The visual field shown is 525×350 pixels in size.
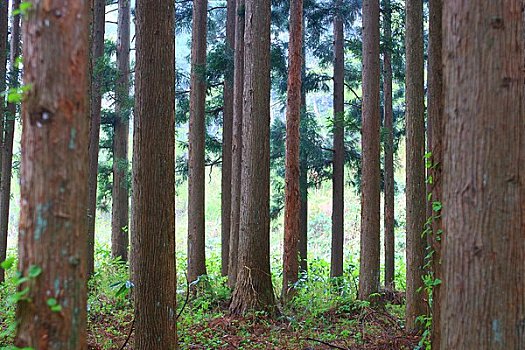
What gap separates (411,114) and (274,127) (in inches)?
463

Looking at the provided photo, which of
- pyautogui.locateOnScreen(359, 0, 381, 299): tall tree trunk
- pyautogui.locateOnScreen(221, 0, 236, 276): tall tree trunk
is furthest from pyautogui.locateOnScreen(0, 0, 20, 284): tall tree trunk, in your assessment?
pyautogui.locateOnScreen(359, 0, 381, 299): tall tree trunk

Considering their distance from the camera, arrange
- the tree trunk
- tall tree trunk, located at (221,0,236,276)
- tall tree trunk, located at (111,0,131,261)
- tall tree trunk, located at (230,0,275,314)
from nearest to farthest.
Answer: the tree trunk < tall tree trunk, located at (230,0,275,314) < tall tree trunk, located at (221,0,236,276) < tall tree trunk, located at (111,0,131,261)

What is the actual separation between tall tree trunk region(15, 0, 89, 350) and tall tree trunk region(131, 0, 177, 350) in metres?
3.02

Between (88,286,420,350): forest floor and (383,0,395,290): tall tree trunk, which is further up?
(383,0,395,290): tall tree trunk

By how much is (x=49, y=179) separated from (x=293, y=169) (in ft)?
34.6

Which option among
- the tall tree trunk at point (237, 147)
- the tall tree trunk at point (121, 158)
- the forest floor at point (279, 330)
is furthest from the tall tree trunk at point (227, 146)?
the forest floor at point (279, 330)

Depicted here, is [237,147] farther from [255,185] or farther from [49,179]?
[49,179]

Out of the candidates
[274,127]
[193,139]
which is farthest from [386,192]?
[193,139]

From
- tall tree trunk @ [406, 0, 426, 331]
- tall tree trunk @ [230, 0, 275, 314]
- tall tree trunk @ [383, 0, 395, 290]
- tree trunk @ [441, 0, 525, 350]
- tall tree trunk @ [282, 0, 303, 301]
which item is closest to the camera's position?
tree trunk @ [441, 0, 525, 350]

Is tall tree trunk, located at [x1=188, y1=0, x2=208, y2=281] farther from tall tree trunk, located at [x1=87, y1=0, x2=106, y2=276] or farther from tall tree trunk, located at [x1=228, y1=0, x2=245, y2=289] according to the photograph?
tall tree trunk, located at [x1=87, y1=0, x2=106, y2=276]

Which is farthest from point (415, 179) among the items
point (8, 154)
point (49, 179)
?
point (8, 154)

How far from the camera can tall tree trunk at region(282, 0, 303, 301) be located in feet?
43.1

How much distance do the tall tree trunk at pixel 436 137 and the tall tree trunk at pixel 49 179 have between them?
3393 mm

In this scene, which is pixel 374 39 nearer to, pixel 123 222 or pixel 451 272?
pixel 451 272
